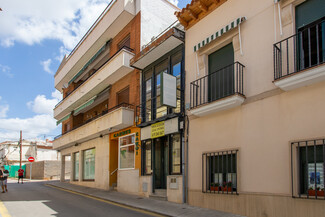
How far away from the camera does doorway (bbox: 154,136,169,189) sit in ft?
43.8

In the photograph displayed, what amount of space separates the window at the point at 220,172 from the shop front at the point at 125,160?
16.9ft

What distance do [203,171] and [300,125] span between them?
159 inches

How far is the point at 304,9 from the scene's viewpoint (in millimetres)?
7938

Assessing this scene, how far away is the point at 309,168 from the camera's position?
23.7 feet

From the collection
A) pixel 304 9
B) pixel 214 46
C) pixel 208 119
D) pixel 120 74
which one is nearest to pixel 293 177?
pixel 208 119

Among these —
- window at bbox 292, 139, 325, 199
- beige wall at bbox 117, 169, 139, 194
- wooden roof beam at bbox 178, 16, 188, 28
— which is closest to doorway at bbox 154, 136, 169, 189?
beige wall at bbox 117, 169, 139, 194

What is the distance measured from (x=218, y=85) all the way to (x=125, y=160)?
809cm

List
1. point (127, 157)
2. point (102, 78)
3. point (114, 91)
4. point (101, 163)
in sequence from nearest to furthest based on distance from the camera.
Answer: point (127, 157), point (102, 78), point (114, 91), point (101, 163)

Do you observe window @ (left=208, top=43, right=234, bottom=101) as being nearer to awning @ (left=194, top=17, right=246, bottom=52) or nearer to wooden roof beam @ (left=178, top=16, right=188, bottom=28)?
awning @ (left=194, top=17, right=246, bottom=52)

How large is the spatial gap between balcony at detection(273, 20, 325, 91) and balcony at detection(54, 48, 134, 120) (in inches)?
365

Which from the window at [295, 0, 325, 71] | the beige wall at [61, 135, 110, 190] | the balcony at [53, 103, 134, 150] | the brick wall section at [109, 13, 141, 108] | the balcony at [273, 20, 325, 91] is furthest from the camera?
the beige wall at [61, 135, 110, 190]

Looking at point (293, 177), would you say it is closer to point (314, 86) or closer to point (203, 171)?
point (314, 86)

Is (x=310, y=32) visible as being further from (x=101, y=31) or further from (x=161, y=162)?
(x=101, y=31)

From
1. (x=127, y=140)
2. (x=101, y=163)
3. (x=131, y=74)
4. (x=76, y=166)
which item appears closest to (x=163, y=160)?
(x=127, y=140)
